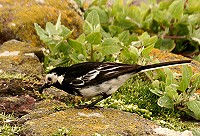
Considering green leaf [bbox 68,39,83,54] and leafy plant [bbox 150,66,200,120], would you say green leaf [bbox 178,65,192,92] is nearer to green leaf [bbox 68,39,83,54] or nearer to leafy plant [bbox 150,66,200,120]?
leafy plant [bbox 150,66,200,120]

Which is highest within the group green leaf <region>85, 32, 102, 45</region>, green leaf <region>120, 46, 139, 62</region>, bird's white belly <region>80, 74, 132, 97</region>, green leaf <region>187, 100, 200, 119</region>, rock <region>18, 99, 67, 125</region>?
green leaf <region>85, 32, 102, 45</region>

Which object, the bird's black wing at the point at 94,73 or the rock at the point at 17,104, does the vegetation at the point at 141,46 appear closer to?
the bird's black wing at the point at 94,73

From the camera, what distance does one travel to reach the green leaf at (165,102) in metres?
5.69

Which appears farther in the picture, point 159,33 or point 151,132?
point 159,33

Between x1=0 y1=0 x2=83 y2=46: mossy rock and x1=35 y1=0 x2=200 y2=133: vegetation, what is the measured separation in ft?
1.67

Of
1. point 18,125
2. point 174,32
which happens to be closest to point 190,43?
point 174,32

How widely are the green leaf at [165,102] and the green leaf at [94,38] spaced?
105 cm

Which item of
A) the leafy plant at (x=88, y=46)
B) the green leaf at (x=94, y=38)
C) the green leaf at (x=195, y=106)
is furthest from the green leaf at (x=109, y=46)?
the green leaf at (x=195, y=106)

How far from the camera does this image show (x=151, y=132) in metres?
4.95

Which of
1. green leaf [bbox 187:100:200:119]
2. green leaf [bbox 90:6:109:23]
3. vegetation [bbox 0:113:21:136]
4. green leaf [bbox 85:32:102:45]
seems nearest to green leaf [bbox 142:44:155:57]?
green leaf [bbox 85:32:102:45]

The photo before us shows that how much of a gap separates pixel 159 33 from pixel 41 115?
382 cm

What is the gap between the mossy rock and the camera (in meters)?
7.46

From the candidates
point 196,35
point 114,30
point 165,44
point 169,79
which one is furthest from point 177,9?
point 169,79

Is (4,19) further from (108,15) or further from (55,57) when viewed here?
(108,15)
